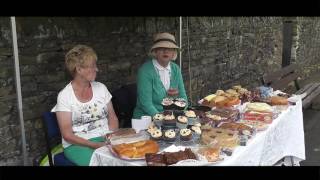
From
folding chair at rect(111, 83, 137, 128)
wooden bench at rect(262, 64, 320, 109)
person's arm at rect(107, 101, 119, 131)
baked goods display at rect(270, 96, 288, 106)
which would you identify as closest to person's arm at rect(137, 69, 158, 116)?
person's arm at rect(107, 101, 119, 131)

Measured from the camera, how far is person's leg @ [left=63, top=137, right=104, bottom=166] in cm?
302

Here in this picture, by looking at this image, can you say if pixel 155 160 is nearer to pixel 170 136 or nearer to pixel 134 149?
pixel 134 149

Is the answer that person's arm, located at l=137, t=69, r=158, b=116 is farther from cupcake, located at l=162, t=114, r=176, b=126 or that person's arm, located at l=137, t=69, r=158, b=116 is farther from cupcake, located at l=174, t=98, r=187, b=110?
cupcake, located at l=162, t=114, r=176, b=126

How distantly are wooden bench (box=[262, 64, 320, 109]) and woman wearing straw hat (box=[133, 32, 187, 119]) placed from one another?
2.07 meters

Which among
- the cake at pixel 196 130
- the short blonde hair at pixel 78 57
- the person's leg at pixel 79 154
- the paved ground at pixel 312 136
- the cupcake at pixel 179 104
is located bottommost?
the paved ground at pixel 312 136

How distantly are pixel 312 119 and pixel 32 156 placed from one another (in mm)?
4344

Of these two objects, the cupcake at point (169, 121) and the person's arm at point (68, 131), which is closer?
the cupcake at point (169, 121)

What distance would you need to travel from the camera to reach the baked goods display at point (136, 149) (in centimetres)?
253

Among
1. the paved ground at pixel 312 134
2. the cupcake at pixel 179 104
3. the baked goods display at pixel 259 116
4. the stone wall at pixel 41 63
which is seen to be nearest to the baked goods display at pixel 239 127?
the baked goods display at pixel 259 116

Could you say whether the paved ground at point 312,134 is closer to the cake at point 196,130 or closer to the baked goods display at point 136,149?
the cake at point 196,130

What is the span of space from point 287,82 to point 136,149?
4.35 m

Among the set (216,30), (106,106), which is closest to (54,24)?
(106,106)
